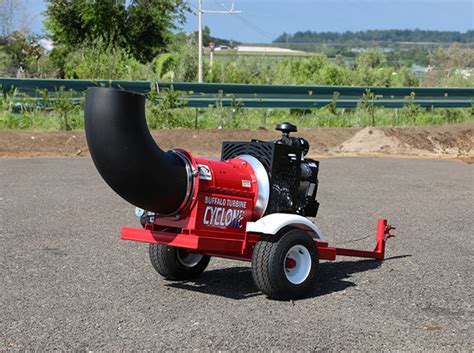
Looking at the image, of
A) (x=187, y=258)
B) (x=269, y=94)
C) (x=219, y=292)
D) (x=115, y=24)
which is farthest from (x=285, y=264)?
(x=115, y=24)

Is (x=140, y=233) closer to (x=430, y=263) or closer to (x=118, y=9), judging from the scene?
(x=430, y=263)

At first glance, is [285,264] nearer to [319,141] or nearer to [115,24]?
[319,141]

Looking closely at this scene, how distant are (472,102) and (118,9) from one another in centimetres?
1640

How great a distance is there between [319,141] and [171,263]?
12.5 m

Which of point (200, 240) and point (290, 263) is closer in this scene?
point (200, 240)

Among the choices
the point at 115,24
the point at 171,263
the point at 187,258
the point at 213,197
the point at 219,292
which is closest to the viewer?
the point at 213,197

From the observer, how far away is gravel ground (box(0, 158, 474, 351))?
19.4 feet

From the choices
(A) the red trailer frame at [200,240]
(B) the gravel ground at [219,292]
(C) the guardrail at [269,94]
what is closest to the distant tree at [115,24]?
Result: (C) the guardrail at [269,94]

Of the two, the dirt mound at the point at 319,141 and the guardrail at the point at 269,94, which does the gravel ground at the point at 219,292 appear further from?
the guardrail at the point at 269,94

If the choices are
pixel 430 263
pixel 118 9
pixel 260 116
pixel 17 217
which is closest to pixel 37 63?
pixel 118 9

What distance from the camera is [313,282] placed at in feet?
23.1

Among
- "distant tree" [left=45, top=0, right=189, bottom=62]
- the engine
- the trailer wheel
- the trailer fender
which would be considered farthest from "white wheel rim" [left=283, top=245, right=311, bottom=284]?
"distant tree" [left=45, top=0, right=189, bottom=62]

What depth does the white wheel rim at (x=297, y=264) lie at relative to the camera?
6.93 meters

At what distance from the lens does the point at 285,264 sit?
22.8 ft
